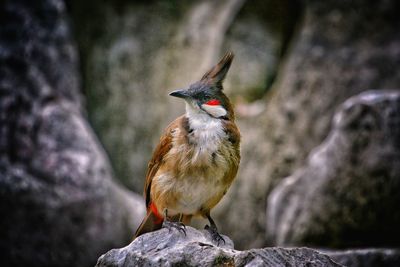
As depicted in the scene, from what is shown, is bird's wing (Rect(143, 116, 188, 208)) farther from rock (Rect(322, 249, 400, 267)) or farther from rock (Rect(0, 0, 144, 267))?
rock (Rect(0, 0, 144, 267))

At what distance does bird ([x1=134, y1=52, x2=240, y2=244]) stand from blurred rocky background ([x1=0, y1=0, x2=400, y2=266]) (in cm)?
124

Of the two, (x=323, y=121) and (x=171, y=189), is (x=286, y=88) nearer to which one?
(x=323, y=121)

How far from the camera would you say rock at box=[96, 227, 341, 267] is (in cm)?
335

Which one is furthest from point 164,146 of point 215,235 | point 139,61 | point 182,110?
point 139,61

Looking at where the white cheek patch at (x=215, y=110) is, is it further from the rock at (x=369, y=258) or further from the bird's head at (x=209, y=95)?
the rock at (x=369, y=258)

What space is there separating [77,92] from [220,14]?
107 inches

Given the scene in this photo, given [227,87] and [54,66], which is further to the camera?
[227,87]

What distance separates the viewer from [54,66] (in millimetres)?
6848

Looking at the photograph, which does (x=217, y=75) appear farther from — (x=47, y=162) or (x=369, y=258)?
(x=47, y=162)

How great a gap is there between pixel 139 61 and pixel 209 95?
14.9 ft

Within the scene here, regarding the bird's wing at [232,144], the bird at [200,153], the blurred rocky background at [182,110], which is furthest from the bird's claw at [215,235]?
the blurred rocky background at [182,110]

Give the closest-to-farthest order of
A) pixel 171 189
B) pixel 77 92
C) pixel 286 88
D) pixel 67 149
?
pixel 171 189, pixel 67 149, pixel 77 92, pixel 286 88

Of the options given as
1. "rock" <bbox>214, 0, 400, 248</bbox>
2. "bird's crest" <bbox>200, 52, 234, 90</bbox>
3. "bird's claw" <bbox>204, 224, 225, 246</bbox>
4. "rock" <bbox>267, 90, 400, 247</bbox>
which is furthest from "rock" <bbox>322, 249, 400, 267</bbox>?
"rock" <bbox>214, 0, 400, 248</bbox>

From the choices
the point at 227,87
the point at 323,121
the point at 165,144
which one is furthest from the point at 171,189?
the point at 227,87
